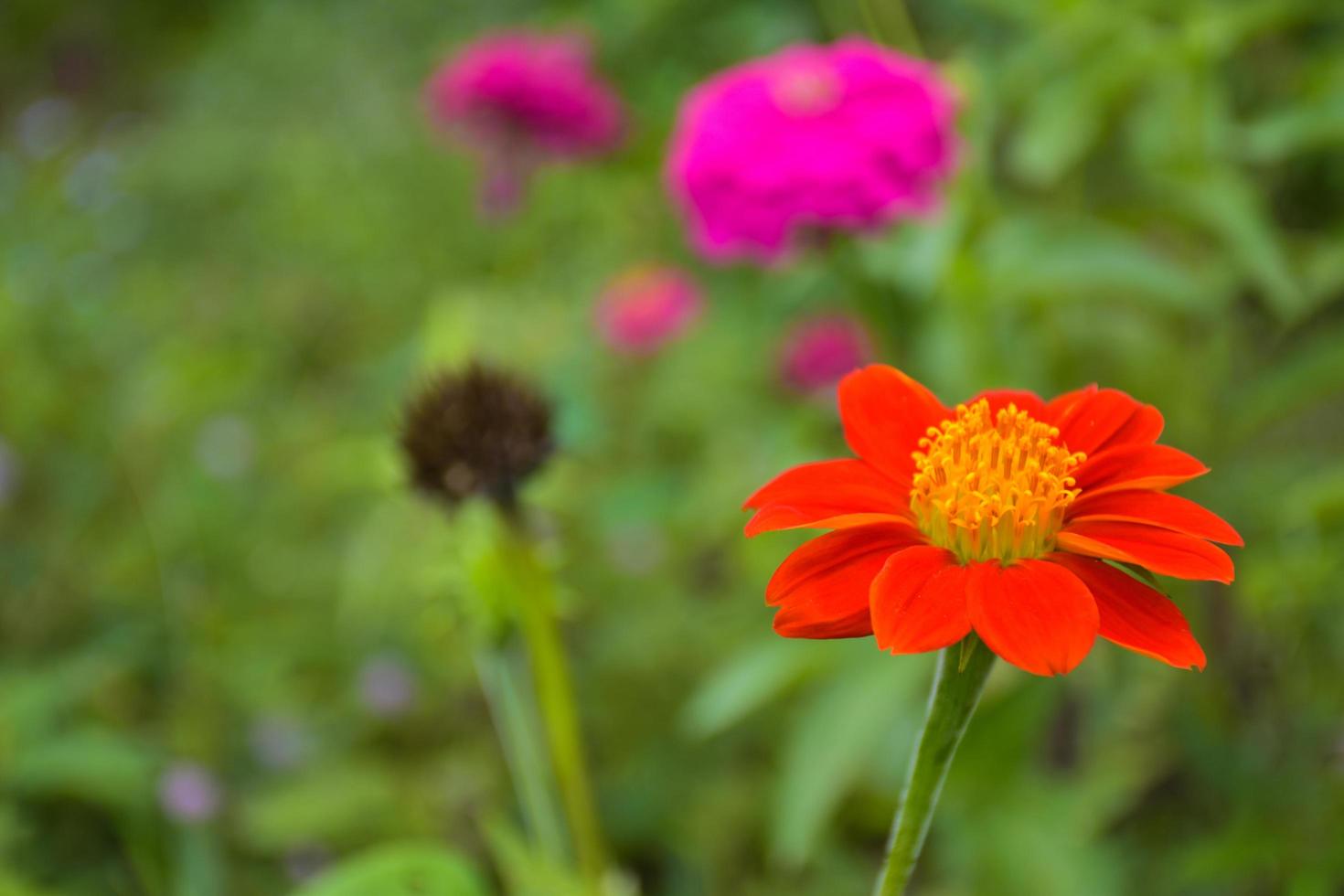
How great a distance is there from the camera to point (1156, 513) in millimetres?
492

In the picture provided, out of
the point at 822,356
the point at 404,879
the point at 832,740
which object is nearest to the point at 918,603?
the point at 404,879

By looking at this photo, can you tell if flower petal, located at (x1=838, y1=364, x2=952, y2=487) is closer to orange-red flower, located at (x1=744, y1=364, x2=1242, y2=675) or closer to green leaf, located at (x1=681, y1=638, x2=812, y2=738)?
orange-red flower, located at (x1=744, y1=364, x2=1242, y2=675)

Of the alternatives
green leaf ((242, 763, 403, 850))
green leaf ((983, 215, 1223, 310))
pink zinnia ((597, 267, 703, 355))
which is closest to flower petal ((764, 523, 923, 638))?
green leaf ((983, 215, 1223, 310))

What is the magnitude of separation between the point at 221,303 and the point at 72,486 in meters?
1.13

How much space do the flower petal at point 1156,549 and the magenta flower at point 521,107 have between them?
4.52 feet

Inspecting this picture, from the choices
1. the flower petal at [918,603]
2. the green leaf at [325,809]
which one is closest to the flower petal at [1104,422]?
the flower petal at [918,603]

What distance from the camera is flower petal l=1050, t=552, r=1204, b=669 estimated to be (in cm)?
43

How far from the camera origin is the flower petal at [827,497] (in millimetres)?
476

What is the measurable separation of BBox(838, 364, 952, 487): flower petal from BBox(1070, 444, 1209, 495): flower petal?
0.25 feet

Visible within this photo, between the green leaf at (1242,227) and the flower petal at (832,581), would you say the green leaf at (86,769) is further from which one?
the green leaf at (1242,227)

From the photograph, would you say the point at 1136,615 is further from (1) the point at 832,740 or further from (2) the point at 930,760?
(1) the point at 832,740

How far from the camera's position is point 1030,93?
1.28m

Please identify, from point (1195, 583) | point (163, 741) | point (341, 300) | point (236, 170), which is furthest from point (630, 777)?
point (236, 170)

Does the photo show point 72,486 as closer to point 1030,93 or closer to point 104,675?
point 104,675
